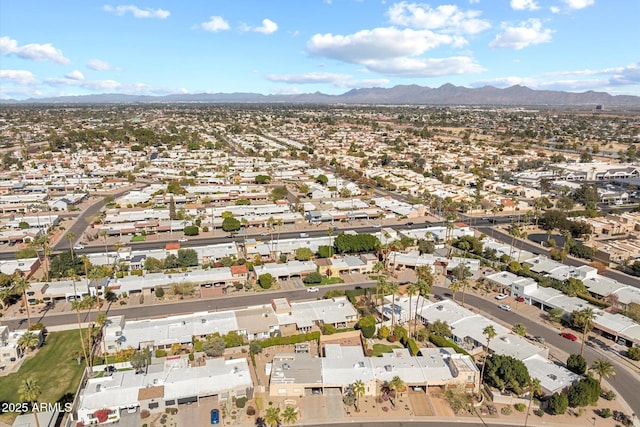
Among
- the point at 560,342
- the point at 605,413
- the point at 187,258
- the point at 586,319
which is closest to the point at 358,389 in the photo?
the point at 605,413

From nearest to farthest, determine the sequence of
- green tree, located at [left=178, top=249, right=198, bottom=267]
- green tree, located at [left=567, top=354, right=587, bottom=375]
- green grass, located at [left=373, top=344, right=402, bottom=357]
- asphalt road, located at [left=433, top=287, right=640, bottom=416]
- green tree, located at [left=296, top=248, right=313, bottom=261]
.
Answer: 1. asphalt road, located at [left=433, top=287, right=640, bottom=416]
2. green tree, located at [left=567, top=354, right=587, bottom=375]
3. green grass, located at [left=373, top=344, right=402, bottom=357]
4. green tree, located at [left=178, top=249, right=198, bottom=267]
5. green tree, located at [left=296, top=248, right=313, bottom=261]

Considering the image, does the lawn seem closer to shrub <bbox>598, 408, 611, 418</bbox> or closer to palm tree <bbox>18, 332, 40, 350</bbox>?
palm tree <bbox>18, 332, 40, 350</bbox>

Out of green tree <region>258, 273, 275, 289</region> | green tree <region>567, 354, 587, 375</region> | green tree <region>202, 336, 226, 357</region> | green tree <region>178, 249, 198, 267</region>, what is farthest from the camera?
green tree <region>178, 249, 198, 267</region>

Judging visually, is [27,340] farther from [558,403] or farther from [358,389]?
[558,403]

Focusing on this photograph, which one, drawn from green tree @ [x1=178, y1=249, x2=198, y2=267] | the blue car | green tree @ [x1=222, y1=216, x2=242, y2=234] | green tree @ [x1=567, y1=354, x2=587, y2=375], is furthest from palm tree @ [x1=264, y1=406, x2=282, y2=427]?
green tree @ [x1=222, y1=216, x2=242, y2=234]

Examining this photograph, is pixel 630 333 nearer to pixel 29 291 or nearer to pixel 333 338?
pixel 333 338

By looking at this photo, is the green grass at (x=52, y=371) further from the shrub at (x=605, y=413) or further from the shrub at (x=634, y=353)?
the shrub at (x=634, y=353)

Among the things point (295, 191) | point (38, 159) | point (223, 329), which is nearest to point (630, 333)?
point (223, 329)

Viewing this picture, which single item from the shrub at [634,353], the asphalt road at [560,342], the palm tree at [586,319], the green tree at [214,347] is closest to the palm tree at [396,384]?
the green tree at [214,347]
